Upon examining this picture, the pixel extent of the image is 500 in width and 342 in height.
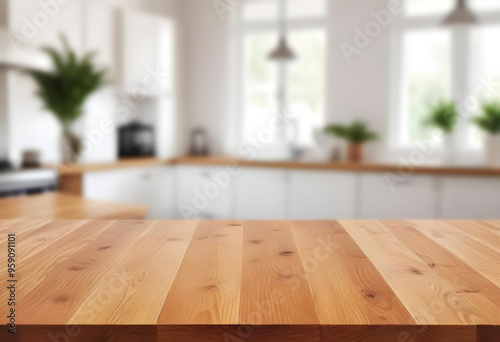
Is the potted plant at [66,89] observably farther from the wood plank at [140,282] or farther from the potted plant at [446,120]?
the wood plank at [140,282]

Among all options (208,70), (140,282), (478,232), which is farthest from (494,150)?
(140,282)

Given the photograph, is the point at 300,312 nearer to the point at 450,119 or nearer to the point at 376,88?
the point at 450,119

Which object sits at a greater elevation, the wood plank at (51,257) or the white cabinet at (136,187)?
the wood plank at (51,257)

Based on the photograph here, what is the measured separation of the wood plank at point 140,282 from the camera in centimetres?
66

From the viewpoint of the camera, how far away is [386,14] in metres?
4.69

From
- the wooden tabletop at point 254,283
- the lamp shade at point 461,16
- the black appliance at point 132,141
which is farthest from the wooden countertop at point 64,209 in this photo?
the lamp shade at point 461,16

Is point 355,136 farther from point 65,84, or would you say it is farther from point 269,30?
point 65,84

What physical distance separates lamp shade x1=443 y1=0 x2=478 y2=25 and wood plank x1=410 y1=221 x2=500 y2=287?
2.75 meters

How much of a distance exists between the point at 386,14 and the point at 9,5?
3136mm

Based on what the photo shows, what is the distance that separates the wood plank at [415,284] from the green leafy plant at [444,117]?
3.37 meters

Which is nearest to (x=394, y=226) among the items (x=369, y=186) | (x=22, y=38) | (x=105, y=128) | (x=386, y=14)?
(x=369, y=186)

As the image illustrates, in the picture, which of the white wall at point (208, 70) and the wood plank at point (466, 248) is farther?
the white wall at point (208, 70)

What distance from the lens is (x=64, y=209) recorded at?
7.34 ft

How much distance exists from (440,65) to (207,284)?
14.3 feet
